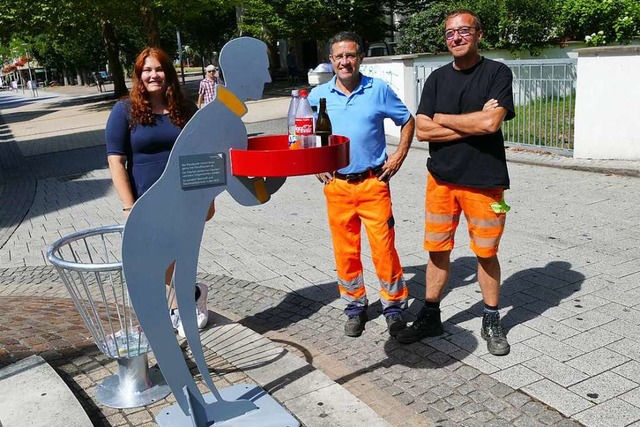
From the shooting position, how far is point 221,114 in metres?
2.97

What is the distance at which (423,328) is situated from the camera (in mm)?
4375

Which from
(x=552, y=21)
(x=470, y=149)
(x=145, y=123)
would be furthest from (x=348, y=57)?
(x=552, y=21)

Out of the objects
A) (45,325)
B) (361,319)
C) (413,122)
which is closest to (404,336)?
(361,319)

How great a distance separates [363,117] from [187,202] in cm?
159

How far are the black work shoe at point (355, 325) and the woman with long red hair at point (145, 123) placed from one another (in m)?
1.38

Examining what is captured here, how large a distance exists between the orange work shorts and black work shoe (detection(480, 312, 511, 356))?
0.46 m

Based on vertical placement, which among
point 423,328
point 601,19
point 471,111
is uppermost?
point 601,19

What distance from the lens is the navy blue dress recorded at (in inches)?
149

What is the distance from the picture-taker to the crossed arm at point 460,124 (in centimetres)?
370

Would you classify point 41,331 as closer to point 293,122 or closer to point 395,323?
point 395,323

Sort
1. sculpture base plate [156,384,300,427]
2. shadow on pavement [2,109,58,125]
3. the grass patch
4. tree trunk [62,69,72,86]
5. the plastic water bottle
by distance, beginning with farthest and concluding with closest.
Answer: tree trunk [62,69,72,86], shadow on pavement [2,109,58,125], the grass patch, sculpture base plate [156,384,300,427], the plastic water bottle

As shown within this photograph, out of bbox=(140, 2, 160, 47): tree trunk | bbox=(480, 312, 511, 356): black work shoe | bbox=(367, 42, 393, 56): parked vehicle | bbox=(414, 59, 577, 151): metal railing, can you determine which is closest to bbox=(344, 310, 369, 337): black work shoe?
bbox=(480, 312, 511, 356): black work shoe

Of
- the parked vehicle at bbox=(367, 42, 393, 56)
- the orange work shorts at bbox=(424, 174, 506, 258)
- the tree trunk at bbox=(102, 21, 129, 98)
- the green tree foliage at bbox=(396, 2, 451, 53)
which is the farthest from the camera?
the tree trunk at bbox=(102, 21, 129, 98)

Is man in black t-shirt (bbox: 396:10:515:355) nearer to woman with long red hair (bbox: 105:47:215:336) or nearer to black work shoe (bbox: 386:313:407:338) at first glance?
black work shoe (bbox: 386:313:407:338)
